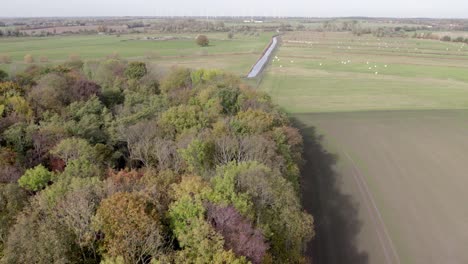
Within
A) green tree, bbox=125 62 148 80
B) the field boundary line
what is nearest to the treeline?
the field boundary line

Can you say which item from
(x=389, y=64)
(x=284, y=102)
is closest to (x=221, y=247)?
(x=284, y=102)

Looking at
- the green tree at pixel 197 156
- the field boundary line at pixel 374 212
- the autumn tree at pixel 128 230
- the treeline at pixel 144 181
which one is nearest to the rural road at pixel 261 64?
the treeline at pixel 144 181

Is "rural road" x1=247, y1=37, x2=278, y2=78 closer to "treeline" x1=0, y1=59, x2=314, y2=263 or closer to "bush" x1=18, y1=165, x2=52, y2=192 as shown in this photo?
"treeline" x1=0, y1=59, x2=314, y2=263

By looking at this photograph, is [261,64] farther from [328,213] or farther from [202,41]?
[328,213]

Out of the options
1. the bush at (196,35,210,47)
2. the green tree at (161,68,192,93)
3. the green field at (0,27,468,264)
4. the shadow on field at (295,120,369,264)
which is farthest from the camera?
the bush at (196,35,210,47)

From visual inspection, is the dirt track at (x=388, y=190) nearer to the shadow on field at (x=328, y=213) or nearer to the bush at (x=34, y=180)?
the shadow on field at (x=328, y=213)

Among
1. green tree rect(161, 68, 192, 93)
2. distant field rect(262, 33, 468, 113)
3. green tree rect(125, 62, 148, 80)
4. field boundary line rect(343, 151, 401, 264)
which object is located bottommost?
field boundary line rect(343, 151, 401, 264)
